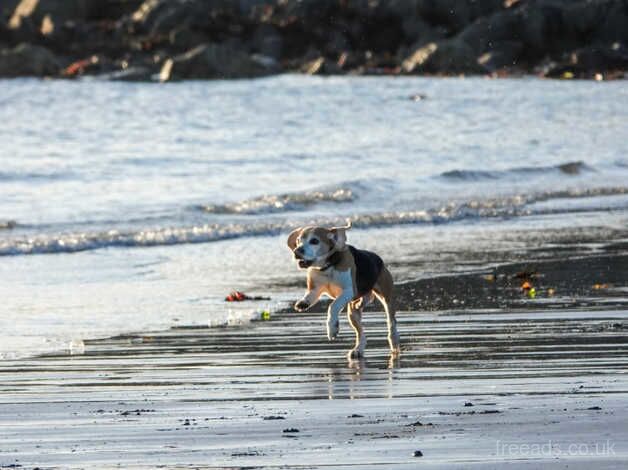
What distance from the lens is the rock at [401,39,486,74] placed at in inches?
2298

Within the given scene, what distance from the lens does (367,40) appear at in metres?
69.4

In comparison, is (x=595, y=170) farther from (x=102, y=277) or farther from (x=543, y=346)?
(x=543, y=346)

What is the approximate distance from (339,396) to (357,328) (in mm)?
1659

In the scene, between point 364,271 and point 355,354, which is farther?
point 364,271

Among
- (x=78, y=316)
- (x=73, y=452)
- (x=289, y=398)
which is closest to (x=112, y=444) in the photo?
(x=73, y=452)

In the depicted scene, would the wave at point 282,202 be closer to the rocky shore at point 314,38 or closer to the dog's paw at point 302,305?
the dog's paw at point 302,305

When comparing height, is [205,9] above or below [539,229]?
above

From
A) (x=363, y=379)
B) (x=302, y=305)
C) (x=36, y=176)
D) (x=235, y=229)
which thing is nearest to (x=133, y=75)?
(x=36, y=176)

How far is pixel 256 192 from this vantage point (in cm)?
2189

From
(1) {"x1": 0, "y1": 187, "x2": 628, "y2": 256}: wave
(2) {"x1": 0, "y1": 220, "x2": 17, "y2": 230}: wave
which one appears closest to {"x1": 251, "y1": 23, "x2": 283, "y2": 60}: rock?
(1) {"x1": 0, "y1": 187, "x2": 628, "y2": 256}: wave

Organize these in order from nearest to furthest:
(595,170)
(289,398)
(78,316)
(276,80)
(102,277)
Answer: (289,398) → (78,316) → (102,277) → (595,170) → (276,80)

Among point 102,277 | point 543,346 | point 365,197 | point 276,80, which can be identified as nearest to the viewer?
point 543,346

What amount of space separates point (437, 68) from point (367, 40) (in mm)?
10485

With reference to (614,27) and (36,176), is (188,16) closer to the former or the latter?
(614,27)
